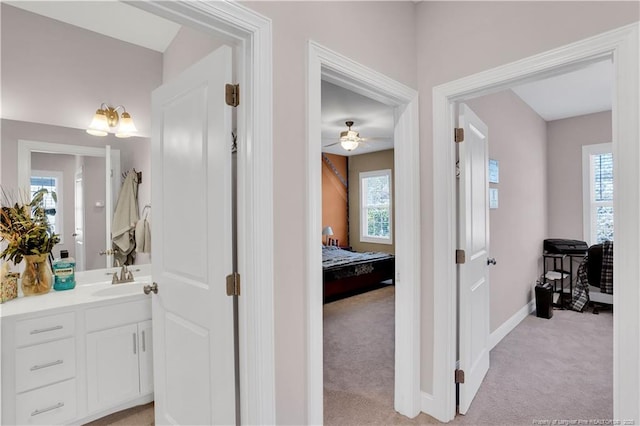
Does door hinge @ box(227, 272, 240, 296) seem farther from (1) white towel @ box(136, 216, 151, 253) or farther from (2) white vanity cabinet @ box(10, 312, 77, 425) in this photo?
(1) white towel @ box(136, 216, 151, 253)

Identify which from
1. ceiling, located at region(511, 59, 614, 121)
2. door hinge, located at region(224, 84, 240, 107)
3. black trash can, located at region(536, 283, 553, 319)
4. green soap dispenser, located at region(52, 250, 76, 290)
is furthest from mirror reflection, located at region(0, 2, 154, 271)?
black trash can, located at region(536, 283, 553, 319)

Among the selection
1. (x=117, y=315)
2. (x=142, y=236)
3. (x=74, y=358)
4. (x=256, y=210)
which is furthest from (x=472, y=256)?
(x=74, y=358)

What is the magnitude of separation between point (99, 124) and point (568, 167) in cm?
570

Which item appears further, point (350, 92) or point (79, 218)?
point (350, 92)

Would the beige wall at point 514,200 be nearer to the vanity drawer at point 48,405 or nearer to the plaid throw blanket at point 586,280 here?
the plaid throw blanket at point 586,280

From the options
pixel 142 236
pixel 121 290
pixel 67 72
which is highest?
pixel 67 72

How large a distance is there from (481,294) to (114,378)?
8.53 ft

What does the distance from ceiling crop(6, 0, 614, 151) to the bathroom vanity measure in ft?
6.04

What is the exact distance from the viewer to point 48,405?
1.84m

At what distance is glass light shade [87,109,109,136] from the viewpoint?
2.42 m

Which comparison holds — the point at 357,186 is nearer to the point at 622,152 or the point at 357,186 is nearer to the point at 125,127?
the point at 125,127

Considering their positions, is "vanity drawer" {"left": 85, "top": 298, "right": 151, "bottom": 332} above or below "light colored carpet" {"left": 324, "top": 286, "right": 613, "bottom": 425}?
above

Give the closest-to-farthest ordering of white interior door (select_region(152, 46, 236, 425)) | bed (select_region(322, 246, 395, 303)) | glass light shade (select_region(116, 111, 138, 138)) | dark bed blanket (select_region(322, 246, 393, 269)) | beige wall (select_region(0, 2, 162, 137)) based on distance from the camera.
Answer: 1. white interior door (select_region(152, 46, 236, 425))
2. beige wall (select_region(0, 2, 162, 137))
3. glass light shade (select_region(116, 111, 138, 138))
4. bed (select_region(322, 246, 395, 303))
5. dark bed blanket (select_region(322, 246, 393, 269))

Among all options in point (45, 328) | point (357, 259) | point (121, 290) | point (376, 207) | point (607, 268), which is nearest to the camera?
point (45, 328)
